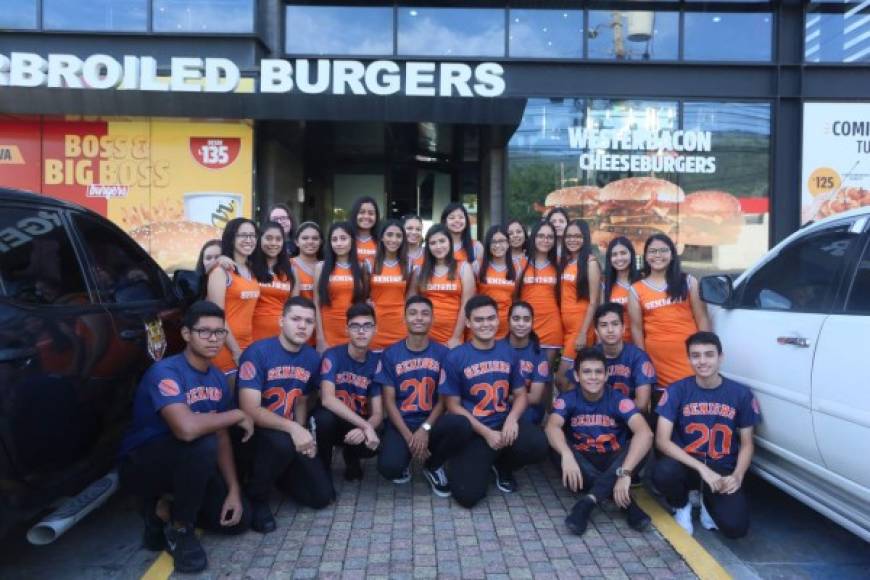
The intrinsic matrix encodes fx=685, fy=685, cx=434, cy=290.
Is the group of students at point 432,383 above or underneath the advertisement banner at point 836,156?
underneath

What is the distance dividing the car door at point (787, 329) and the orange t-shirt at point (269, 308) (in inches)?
115

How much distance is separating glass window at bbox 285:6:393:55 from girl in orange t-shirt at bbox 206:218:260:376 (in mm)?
6651

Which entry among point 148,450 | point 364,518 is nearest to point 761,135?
point 364,518

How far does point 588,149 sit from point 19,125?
8.25 m

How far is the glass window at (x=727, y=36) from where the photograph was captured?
33.8 feet

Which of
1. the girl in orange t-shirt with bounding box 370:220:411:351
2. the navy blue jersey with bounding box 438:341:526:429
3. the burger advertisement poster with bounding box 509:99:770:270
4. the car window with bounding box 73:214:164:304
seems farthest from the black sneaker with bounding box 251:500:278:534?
the burger advertisement poster with bounding box 509:99:770:270

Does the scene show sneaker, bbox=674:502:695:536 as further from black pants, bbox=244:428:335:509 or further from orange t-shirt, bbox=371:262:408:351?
orange t-shirt, bbox=371:262:408:351

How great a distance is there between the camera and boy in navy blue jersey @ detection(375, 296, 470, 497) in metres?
4.17

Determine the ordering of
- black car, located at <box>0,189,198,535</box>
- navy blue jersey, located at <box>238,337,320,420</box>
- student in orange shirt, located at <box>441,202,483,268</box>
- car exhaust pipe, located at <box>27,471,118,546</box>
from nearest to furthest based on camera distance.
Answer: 1. black car, located at <box>0,189,198,535</box>
2. car exhaust pipe, located at <box>27,471,118,546</box>
3. navy blue jersey, located at <box>238,337,320,420</box>
4. student in orange shirt, located at <box>441,202,483,268</box>

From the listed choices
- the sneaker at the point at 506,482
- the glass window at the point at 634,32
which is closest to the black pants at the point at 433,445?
the sneaker at the point at 506,482

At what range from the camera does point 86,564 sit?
11.0 feet

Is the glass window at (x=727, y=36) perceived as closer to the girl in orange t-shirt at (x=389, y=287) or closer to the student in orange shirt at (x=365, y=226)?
the student in orange shirt at (x=365, y=226)

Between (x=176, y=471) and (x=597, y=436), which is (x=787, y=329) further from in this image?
(x=176, y=471)

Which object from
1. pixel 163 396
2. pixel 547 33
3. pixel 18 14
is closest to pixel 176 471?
pixel 163 396
